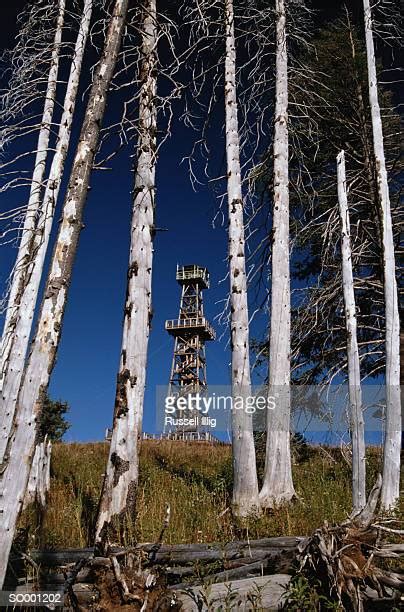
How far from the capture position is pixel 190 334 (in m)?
39.1

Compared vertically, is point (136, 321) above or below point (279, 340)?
below

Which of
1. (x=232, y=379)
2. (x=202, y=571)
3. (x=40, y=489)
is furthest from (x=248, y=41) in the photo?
(x=202, y=571)

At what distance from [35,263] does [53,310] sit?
230 inches

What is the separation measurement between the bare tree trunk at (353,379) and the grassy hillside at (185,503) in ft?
1.37

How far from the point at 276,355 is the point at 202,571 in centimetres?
484

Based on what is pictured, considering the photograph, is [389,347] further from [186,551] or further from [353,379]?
[186,551]

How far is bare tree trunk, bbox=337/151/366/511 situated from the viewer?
7.34 metres

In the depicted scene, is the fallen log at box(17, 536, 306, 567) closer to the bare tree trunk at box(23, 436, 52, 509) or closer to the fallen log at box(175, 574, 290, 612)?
the fallen log at box(175, 574, 290, 612)

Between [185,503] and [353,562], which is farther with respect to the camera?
[185,503]

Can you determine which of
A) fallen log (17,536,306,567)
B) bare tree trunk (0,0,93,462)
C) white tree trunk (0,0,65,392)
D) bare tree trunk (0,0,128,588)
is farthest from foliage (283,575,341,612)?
white tree trunk (0,0,65,392)

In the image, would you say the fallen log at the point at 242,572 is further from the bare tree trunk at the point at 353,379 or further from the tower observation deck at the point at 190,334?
the tower observation deck at the point at 190,334

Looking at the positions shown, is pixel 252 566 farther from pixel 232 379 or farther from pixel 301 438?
pixel 301 438

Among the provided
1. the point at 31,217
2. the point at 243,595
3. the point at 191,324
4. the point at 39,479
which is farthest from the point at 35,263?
the point at 191,324

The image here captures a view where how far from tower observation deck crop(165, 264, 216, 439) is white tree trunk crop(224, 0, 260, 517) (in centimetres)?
2505
